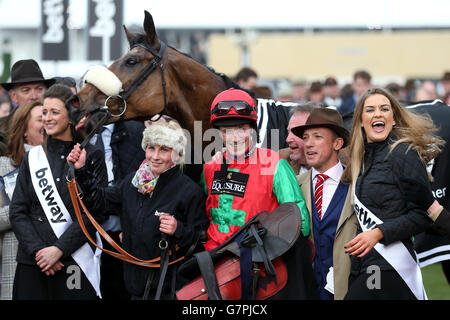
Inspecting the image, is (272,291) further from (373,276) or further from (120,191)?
(120,191)

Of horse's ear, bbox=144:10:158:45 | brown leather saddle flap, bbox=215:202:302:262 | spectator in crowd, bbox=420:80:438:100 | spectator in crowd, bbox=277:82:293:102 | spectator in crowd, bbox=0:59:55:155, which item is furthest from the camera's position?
spectator in crowd, bbox=420:80:438:100

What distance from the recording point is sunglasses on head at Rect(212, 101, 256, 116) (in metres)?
3.64

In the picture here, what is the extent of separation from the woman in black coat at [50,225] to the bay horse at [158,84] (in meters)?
0.35

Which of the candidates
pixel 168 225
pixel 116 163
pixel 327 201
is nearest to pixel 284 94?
pixel 116 163

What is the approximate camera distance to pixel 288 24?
46656mm

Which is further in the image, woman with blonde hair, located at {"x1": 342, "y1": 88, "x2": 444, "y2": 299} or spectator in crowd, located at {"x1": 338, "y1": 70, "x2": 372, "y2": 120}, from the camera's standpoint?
spectator in crowd, located at {"x1": 338, "y1": 70, "x2": 372, "y2": 120}

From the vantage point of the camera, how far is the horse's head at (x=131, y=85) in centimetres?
403

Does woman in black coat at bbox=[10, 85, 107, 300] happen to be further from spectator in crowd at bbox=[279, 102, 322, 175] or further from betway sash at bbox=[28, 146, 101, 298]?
spectator in crowd at bbox=[279, 102, 322, 175]

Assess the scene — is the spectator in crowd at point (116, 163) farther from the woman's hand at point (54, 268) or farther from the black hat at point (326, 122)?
the black hat at point (326, 122)

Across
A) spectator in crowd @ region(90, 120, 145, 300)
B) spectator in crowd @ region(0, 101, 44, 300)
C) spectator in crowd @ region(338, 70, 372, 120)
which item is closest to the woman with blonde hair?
spectator in crowd @ region(90, 120, 145, 300)

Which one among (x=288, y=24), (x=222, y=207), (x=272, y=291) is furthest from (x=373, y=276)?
(x=288, y=24)

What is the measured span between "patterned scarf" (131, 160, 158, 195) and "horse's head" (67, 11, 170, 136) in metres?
0.49

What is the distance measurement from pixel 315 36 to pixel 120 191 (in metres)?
34.9

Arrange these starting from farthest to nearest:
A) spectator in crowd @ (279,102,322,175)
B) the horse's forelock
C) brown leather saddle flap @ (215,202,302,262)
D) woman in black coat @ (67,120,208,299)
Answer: spectator in crowd @ (279,102,322,175) → the horse's forelock → woman in black coat @ (67,120,208,299) → brown leather saddle flap @ (215,202,302,262)
